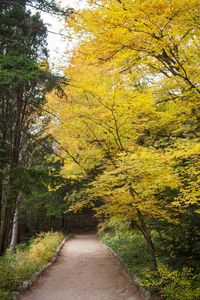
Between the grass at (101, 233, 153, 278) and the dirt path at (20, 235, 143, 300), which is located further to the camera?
the grass at (101, 233, 153, 278)

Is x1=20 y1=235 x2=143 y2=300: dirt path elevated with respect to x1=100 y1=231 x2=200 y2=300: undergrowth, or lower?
lower

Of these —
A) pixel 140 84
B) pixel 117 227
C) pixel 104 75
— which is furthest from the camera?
pixel 117 227

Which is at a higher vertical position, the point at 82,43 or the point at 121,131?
the point at 82,43

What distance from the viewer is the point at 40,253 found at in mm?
8578

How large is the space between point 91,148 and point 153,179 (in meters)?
2.80

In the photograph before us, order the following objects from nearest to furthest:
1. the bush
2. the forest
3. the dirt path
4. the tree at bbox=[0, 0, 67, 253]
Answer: the bush < the forest < the tree at bbox=[0, 0, 67, 253] < the dirt path

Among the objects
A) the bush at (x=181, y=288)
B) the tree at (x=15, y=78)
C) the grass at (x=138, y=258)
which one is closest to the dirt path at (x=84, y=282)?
the grass at (x=138, y=258)

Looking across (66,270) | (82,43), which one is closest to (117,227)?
(66,270)

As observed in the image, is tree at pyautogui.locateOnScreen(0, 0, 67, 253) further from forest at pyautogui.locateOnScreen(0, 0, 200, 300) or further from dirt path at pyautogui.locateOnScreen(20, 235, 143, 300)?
dirt path at pyautogui.locateOnScreen(20, 235, 143, 300)

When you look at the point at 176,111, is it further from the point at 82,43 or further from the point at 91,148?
the point at 82,43

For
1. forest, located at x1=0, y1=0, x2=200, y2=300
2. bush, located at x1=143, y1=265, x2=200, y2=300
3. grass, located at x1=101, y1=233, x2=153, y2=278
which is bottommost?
grass, located at x1=101, y1=233, x2=153, y2=278

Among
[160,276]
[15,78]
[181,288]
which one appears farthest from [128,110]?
[160,276]

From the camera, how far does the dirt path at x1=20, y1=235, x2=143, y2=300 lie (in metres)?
5.17

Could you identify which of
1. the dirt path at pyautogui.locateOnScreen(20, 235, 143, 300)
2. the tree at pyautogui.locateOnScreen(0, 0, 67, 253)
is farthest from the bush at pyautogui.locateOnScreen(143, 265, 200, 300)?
the tree at pyautogui.locateOnScreen(0, 0, 67, 253)
